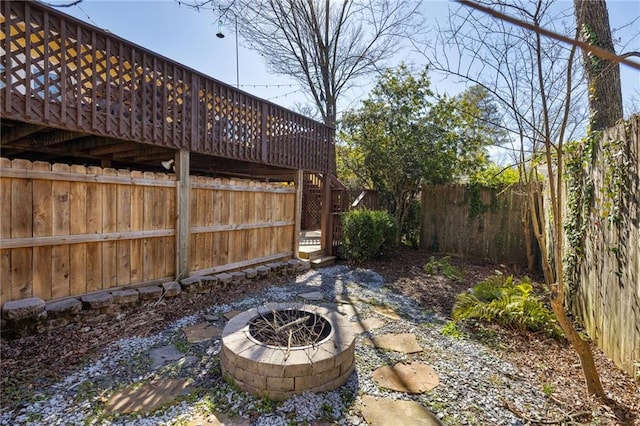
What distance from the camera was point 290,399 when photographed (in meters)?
2.03

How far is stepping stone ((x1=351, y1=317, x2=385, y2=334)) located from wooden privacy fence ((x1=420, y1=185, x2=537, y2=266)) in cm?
473

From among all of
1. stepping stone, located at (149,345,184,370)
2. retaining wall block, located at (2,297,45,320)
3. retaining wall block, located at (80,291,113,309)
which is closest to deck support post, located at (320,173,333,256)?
retaining wall block, located at (80,291,113,309)

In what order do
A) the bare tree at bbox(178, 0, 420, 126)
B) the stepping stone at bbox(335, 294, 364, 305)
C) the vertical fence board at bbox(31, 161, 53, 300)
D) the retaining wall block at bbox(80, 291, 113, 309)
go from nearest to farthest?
the vertical fence board at bbox(31, 161, 53, 300) < the retaining wall block at bbox(80, 291, 113, 309) < the stepping stone at bbox(335, 294, 364, 305) < the bare tree at bbox(178, 0, 420, 126)

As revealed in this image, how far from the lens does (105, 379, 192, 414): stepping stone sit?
197 centimetres

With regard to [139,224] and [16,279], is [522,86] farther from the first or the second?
[16,279]

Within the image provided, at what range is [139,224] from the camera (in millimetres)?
3744

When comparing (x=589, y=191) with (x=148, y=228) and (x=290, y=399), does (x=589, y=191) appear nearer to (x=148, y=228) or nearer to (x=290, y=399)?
(x=290, y=399)

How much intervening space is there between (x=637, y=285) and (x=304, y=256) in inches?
194

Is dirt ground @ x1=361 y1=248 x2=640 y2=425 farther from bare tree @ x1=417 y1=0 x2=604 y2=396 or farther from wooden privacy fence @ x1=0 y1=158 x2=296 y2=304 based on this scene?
wooden privacy fence @ x1=0 y1=158 x2=296 y2=304

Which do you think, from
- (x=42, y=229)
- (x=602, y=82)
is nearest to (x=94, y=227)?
(x=42, y=229)

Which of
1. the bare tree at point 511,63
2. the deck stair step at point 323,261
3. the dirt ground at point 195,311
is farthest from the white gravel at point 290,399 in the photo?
the deck stair step at point 323,261

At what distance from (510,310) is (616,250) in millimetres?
1182

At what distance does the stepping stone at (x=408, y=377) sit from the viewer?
88.1 inches

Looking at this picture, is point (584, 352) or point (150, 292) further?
point (150, 292)
